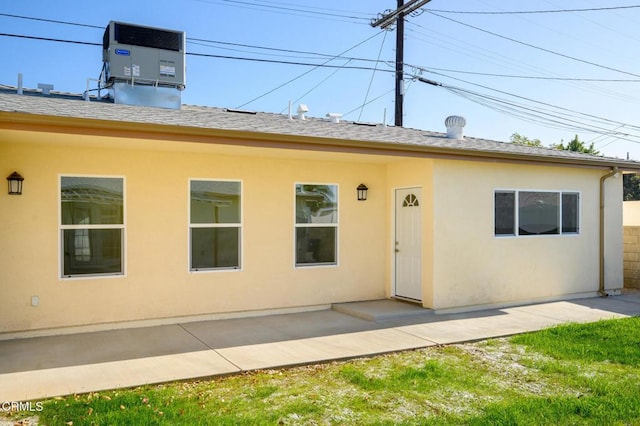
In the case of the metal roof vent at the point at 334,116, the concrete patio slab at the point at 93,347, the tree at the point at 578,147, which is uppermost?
the tree at the point at 578,147

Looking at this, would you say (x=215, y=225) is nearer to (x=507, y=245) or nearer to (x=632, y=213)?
(x=507, y=245)

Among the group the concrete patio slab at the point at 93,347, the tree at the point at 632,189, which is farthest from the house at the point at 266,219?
the tree at the point at 632,189

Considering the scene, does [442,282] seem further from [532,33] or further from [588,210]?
[532,33]

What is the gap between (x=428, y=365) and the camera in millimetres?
5453

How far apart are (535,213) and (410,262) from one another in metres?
2.67

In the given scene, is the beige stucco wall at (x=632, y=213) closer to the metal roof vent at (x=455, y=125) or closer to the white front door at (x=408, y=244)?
the metal roof vent at (x=455, y=125)

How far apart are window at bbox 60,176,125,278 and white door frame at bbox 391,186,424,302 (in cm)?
470

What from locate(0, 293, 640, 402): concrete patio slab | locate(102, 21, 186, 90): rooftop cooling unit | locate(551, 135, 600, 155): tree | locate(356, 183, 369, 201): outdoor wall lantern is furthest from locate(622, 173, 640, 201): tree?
locate(102, 21, 186, 90): rooftop cooling unit

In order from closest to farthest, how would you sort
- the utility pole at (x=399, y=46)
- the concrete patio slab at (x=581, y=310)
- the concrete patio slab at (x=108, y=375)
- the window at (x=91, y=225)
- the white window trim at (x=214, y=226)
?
the concrete patio slab at (x=108, y=375) < the window at (x=91, y=225) < the white window trim at (x=214, y=226) < the concrete patio slab at (x=581, y=310) < the utility pole at (x=399, y=46)

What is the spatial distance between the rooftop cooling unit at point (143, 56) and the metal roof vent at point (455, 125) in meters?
5.40

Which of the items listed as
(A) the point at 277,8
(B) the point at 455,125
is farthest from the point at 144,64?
(A) the point at 277,8

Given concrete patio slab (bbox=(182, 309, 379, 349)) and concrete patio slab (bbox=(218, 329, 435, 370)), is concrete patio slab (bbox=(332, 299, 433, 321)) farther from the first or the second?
concrete patio slab (bbox=(218, 329, 435, 370))

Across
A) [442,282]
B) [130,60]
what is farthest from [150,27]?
[442,282]

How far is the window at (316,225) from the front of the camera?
8.73m
